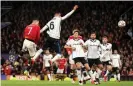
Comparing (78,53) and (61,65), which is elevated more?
(61,65)

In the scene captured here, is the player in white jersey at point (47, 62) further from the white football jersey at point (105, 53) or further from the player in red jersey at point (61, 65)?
the white football jersey at point (105, 53)

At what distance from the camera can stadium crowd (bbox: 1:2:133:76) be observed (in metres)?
33.6

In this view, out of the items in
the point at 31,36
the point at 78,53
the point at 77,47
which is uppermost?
the point at 31,36

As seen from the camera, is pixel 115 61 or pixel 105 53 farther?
pixel 115 61

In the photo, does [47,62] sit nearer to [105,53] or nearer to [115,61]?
[115,61]

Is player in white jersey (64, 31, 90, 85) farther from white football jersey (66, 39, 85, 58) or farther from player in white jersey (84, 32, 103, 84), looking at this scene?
player in white jersey (84, 32, 103, 84)

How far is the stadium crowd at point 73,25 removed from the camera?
1322 inches

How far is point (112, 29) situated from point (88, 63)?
53.6ft

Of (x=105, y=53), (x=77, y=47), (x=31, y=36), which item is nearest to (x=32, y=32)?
(x=31, y=36)

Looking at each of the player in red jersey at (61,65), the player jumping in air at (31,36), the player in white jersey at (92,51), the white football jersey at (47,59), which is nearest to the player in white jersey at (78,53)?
the player in white jersey at (92,51)

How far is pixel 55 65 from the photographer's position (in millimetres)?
31469

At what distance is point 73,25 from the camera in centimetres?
3950

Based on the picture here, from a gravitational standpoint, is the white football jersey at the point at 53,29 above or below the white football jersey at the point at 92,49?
above

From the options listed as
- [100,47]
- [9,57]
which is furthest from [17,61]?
[100,47]
